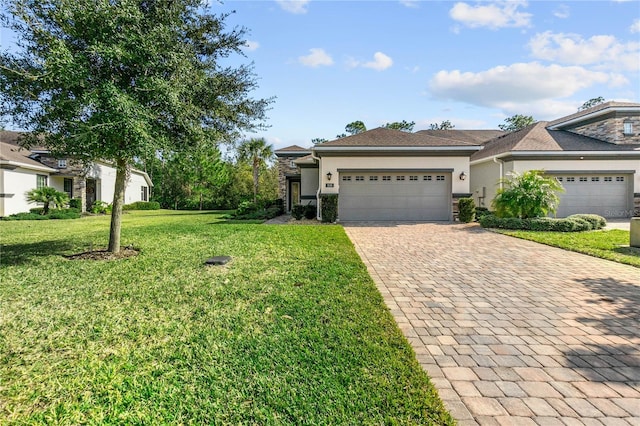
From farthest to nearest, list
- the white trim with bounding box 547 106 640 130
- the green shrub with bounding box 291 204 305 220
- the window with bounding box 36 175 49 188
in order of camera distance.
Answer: the window with bounding box 36 175 49 188
the white trim with bounding box 547 106 640 130
the green shrub with bounding box 291 204 305 220

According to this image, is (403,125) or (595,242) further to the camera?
(403,125)

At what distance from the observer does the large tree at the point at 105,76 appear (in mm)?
5277

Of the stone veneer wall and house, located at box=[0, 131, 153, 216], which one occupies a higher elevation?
the stone veneer wall

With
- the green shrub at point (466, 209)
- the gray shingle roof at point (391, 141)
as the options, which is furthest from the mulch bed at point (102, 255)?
the green shrub at point (466, 209)

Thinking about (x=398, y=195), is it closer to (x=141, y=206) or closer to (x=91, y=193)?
(x=91, y=193)

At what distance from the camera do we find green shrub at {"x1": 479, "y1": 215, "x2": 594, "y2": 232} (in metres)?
10.9

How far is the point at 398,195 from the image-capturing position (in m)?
14.7

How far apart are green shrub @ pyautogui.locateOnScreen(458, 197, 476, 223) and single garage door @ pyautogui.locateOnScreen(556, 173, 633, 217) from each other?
473 centimetres

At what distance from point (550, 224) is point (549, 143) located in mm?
6941

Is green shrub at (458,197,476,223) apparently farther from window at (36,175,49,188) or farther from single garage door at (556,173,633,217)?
window at (36,175,49,188)

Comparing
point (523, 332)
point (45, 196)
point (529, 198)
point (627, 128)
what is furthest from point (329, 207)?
point (45, 196)

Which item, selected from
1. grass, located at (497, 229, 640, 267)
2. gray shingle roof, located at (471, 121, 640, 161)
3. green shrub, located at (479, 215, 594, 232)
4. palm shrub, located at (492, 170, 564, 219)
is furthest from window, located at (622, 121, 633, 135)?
grass, located at (497, 229, 640, 267)

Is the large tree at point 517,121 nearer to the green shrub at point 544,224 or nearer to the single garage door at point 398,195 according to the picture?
the single garage door at point 398,195

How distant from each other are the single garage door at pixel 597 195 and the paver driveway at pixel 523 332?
9.92 m
